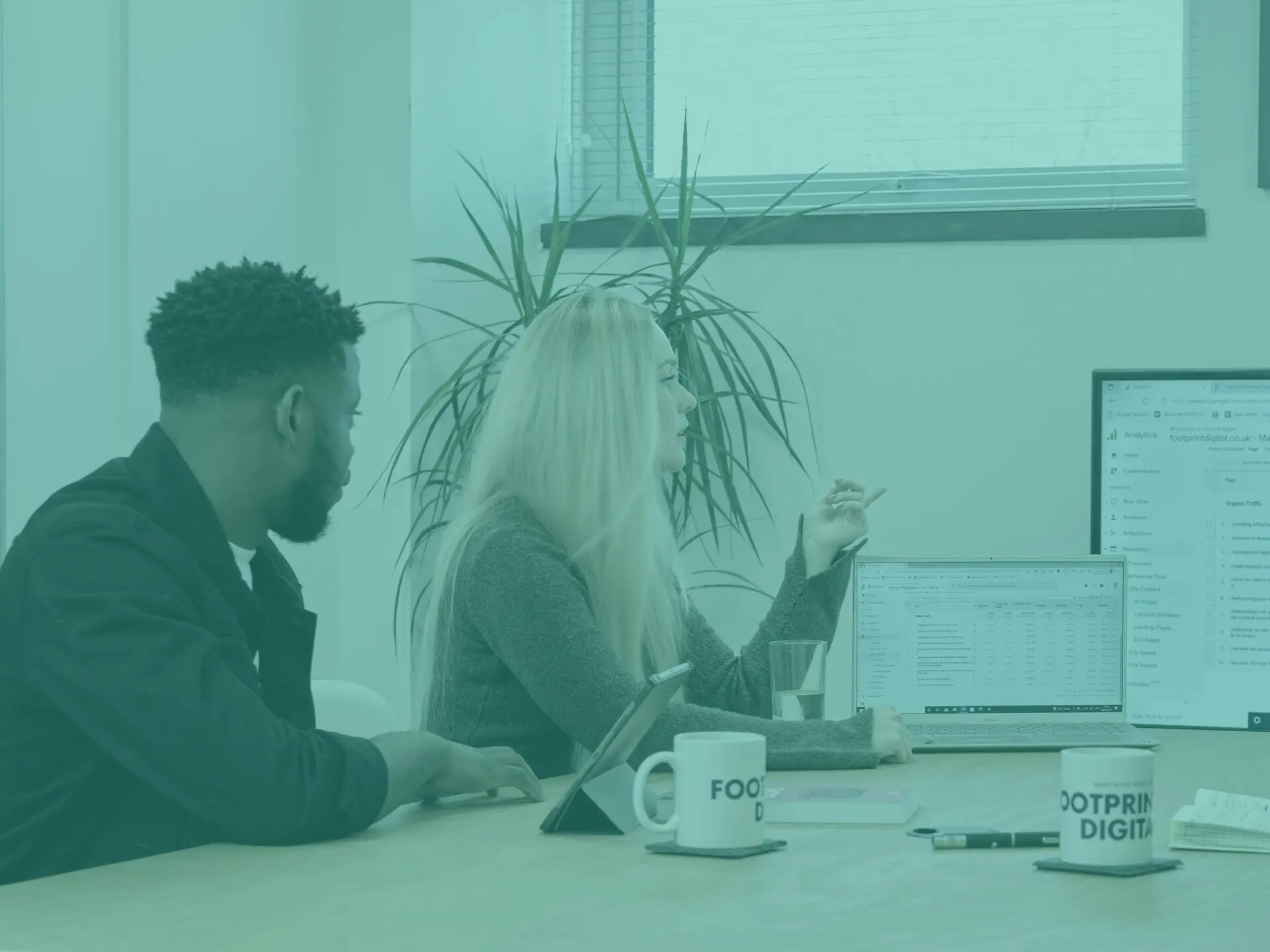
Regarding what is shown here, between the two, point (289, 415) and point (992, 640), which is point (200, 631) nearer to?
point (289, 415)

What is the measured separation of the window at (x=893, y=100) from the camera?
312cm

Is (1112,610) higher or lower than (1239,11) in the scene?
lower

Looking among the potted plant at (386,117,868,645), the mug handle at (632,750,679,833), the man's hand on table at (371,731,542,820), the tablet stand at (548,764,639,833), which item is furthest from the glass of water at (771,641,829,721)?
the potted plant at (386,117,868,645)

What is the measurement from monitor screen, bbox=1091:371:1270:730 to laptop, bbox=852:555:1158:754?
0.20 metres

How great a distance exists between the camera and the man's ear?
1688 mm

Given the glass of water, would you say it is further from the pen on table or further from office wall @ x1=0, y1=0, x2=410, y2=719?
office wall @ x1=0, y1=0, x2=410, y2=719

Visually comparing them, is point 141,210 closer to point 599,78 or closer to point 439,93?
point 439,93

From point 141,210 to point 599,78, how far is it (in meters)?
1.20

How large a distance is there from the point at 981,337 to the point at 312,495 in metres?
1.67

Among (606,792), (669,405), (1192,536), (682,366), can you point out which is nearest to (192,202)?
(682,366)

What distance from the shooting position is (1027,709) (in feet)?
7.16

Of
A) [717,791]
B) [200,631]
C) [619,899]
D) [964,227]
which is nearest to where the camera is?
[619,899]

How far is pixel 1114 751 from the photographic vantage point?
1.27m

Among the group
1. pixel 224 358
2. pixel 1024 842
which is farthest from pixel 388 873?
pixel 224 358
